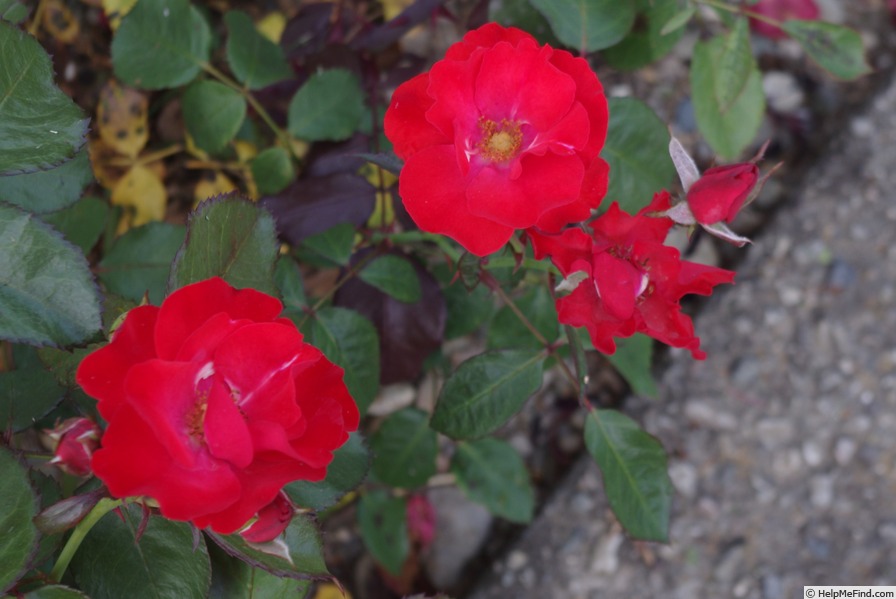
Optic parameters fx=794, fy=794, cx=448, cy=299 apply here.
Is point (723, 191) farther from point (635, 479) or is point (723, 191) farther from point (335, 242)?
point (335, 242)

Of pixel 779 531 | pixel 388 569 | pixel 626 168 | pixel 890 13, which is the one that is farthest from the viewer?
pixel 890 13

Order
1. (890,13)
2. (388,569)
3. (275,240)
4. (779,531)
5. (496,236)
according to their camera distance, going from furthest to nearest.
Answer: (890,13), (779,531), (388,569), (275,240), (496,236)

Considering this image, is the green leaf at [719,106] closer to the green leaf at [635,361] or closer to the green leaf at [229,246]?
the green leaf at [635,361]

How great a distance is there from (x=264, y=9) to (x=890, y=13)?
5.27ft

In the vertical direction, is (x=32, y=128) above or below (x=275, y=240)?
above

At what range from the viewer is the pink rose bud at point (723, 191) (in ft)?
2.67

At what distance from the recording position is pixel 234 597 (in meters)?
0.96

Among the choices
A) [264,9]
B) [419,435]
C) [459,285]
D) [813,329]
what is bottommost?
[813,329]

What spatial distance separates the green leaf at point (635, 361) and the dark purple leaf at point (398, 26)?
0.63m

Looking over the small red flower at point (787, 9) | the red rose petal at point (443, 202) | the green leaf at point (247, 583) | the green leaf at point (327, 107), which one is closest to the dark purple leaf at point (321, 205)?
the green leaf at point (327, 107)

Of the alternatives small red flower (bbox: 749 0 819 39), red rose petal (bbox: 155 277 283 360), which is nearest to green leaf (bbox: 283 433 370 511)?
red rose petal (bbox: 155 277 283 360)

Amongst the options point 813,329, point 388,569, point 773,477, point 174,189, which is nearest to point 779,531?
point 773,477

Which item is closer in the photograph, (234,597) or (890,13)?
(234,597)

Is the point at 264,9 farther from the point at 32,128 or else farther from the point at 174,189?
the point at 32,128
